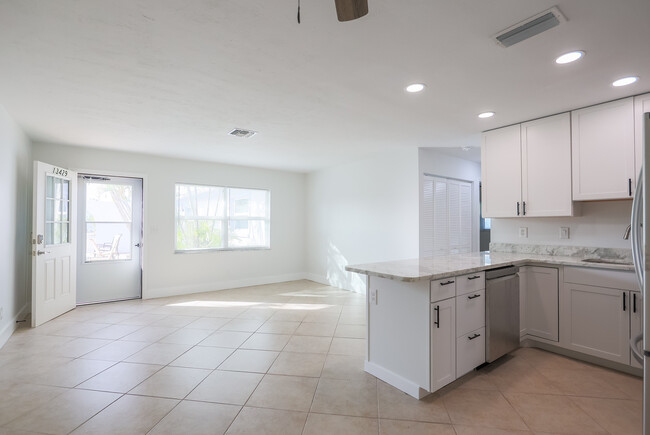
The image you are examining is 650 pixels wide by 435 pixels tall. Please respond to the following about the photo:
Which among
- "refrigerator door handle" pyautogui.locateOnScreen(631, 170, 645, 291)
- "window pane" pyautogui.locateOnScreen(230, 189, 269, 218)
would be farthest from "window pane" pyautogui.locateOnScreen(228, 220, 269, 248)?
"refrigerator door handle" pyautogui.locateOnScreen(631, 170, 645, 291)

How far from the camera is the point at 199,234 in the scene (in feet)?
18.9

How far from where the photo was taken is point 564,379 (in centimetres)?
249

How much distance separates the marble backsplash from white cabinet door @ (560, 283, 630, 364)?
63 cm

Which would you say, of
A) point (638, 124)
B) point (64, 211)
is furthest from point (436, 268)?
point (64, 211)

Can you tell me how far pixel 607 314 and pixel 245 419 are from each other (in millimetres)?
3011

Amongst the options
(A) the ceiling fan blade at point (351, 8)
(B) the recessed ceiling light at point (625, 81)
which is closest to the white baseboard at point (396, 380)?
(A) the ceiling fan blade at point (351, 8)

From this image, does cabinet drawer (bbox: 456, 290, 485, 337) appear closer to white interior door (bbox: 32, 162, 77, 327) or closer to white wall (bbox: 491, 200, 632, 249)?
white wall (bbox: 491, 200, 632, 249)

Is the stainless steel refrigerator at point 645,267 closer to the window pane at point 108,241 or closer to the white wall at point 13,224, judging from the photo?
the white wall at point 13,224

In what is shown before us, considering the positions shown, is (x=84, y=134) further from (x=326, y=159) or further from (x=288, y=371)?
(x=288, y=371)

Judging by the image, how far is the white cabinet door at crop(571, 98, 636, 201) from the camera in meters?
2.76

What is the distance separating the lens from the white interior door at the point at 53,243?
3.75 m

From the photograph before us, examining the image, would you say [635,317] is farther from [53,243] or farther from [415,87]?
[53,243]

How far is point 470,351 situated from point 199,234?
485 cm

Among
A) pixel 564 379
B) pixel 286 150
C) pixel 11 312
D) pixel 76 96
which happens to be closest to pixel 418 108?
pixel 286 150
